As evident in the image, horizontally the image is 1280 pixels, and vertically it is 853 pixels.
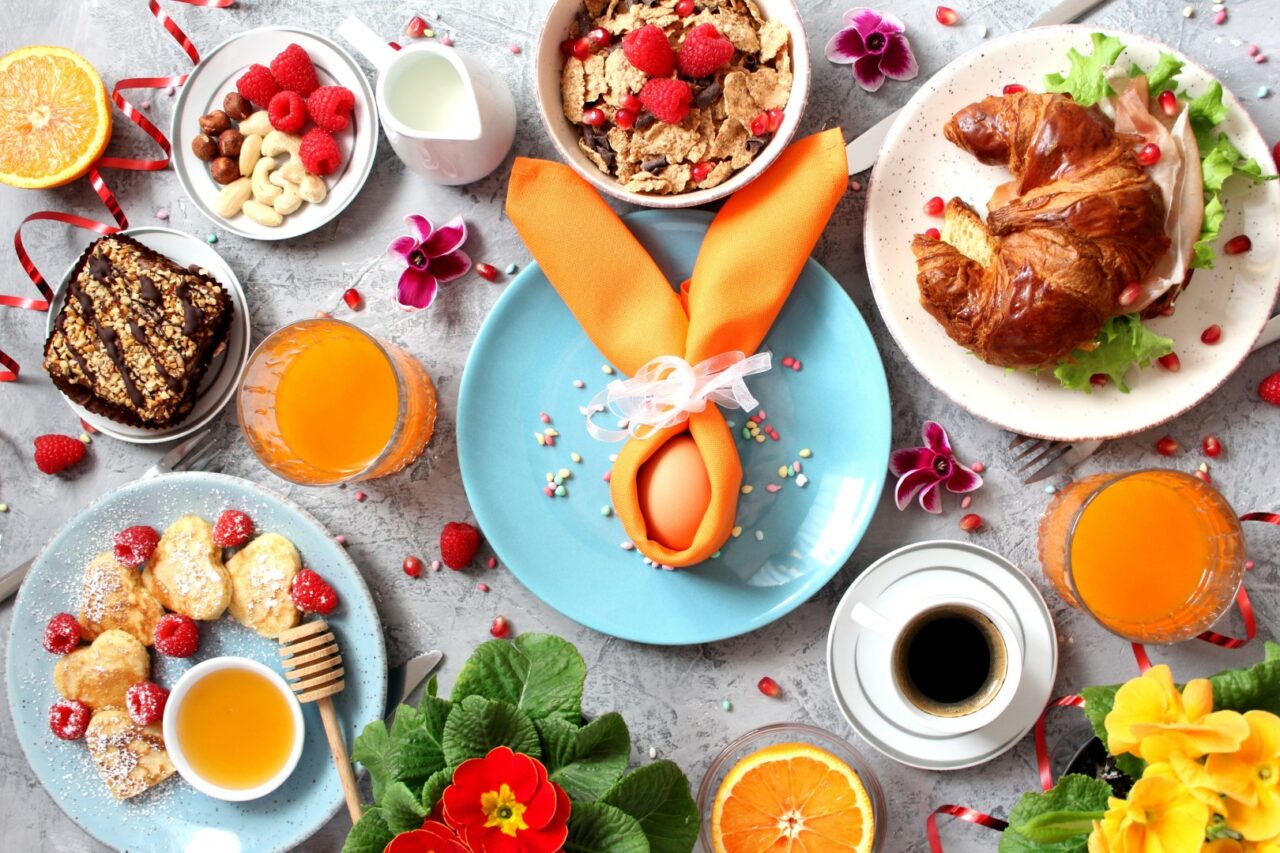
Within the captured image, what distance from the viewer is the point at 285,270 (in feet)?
6.10

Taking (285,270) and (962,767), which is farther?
(285,270)

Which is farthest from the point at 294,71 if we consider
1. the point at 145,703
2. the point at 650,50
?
the point at 145,703

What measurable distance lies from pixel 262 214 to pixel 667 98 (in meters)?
0.77

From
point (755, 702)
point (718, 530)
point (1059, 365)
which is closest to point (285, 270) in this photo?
point (718, 530)

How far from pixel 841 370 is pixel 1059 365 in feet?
1.15

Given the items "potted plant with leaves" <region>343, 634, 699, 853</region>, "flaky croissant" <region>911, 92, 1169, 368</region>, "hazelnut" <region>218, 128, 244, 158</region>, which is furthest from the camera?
"hazelnut" <region>218, 128, 244, 158</region>

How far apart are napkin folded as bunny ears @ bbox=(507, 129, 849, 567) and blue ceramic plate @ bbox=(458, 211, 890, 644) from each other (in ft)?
0.15

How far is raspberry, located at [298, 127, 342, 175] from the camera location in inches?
69.2

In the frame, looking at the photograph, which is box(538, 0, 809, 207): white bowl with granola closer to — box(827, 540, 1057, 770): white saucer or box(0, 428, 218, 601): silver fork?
box(827, 540, 1057, 770): white saucer

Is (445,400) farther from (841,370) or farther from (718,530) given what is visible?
(841,370)

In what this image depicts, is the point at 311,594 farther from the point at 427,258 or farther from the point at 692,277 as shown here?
the point at 692,277

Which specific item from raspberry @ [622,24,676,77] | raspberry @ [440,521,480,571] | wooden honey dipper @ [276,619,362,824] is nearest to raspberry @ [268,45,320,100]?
raspberry @ [622,24,676,77]

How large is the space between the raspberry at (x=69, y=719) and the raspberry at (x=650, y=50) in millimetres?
1496

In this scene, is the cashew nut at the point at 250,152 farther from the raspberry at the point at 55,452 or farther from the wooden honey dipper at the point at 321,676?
the wooden honey dipper at the point at 321,676
